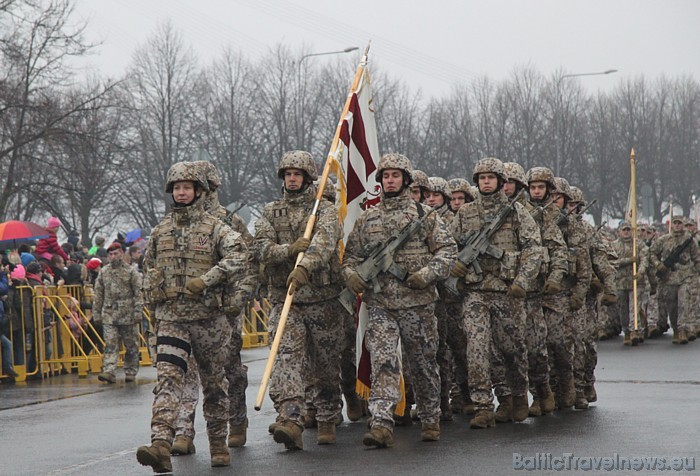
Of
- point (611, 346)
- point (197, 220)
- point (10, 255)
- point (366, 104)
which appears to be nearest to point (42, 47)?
point (10, 255)

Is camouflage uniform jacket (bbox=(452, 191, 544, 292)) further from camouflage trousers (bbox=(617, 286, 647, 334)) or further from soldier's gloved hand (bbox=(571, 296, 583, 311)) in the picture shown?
camouflage trousers (bbox=(617, 286, 647, 334))

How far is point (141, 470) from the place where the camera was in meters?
9.20

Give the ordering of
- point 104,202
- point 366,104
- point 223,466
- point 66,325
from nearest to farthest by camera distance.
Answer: point 223,466, point 366,104, point 66,325, point 104,202

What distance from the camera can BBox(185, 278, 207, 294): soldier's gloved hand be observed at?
9000mm

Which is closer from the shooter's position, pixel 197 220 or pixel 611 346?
pixel 197 220

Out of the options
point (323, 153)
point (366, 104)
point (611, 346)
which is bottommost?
point (611, 346)

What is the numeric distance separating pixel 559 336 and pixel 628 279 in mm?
11669

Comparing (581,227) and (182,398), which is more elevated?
(581,227)

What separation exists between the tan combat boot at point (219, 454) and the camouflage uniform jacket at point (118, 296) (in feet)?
31.0

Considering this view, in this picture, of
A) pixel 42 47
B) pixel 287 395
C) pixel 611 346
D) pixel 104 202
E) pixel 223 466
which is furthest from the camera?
pixel 104 202

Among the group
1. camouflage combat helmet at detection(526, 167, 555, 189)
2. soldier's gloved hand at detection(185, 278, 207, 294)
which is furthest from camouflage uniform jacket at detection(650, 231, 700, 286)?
soldier's gloved hand at detection(185, 278, 207, 294)

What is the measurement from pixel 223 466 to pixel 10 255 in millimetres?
11636

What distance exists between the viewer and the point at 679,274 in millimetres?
23000

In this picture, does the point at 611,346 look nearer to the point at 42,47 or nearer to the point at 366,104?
the point at 366,104
